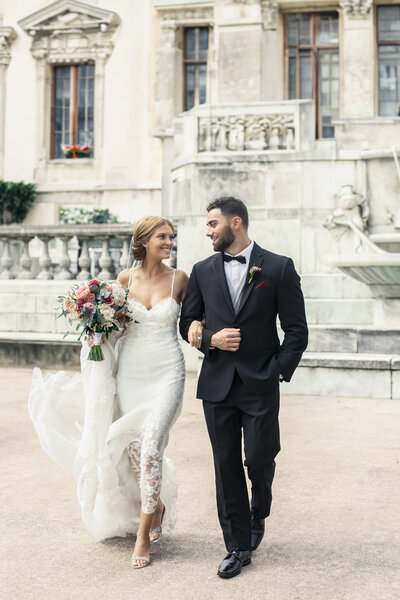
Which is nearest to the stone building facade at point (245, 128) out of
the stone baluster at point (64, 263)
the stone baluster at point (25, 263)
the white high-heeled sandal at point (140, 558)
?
the stone baluster at point (64, 263)

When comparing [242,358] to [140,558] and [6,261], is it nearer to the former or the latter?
[140,558]

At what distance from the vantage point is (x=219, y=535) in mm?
3943

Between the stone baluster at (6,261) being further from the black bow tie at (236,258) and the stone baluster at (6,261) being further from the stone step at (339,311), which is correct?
the black bow tie at (236,258)

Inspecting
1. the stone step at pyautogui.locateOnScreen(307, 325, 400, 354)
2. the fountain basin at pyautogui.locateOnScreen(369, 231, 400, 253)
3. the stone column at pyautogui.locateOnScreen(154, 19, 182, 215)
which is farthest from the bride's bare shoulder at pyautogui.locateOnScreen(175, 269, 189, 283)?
the stone column at pyautogui.locateOnScreen(154, 19, 182, 215)

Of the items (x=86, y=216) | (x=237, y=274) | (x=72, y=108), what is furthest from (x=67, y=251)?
(x=72, y=108)

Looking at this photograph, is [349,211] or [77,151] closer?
[349,211]

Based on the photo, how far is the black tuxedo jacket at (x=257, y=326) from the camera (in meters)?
3.52

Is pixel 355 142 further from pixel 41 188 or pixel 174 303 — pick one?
pixel 41 188

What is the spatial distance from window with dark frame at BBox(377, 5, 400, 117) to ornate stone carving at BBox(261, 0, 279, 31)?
292cm

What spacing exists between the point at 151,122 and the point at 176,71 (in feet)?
5.65

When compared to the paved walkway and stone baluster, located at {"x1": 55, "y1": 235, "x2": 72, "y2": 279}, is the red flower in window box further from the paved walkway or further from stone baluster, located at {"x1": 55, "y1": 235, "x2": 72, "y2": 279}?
the paved walkway

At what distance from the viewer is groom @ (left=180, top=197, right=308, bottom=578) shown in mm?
3494

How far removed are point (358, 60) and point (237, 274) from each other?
57.8 feet

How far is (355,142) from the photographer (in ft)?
42.5
